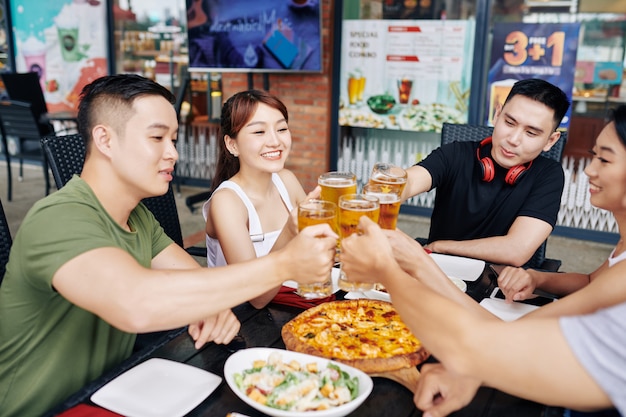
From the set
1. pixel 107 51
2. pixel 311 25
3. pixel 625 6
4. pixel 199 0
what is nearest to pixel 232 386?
pixel 311 25

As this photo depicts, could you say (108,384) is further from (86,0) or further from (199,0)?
(86,0)

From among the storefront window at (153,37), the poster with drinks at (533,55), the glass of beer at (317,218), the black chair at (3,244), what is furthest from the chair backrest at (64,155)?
the storefront window at (153,37)

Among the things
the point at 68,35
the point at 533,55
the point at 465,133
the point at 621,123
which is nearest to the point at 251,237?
the point at 621,123

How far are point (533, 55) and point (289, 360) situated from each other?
14.1 feet

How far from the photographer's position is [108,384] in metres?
1.17

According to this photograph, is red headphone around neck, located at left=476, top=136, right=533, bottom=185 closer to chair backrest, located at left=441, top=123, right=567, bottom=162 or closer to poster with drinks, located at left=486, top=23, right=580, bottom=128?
chair backrest, located at left=441, top=123, right=567, bottom=162

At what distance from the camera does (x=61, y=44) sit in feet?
22.8

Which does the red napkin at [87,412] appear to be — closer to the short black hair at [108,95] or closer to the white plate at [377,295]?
the short black hair at [108,95]

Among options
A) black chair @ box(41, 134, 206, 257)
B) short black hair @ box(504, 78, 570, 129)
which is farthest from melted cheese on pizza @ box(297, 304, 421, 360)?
short black hair @ box(504, 78, 570, 129)

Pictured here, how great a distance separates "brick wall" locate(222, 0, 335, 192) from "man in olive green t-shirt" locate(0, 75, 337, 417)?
387 cm

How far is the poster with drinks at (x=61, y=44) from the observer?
670cm

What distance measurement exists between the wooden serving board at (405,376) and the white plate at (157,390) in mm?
373

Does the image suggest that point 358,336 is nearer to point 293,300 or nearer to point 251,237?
point 293,300

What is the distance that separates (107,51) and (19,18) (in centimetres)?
160
